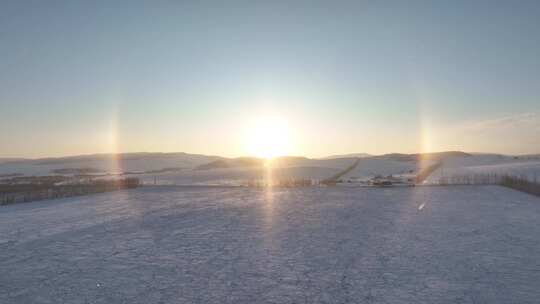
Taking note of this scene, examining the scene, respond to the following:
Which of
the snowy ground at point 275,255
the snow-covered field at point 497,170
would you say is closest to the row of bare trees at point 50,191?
the snowy ground at point 275,255

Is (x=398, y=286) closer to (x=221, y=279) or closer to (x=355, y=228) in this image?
(x=221, y=279)

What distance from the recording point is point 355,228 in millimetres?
12492

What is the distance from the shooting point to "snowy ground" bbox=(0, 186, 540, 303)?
22.2 feet

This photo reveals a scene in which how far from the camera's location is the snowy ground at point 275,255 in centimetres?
677

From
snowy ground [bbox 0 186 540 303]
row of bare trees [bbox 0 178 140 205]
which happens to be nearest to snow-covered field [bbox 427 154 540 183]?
snowy ground [bbox 0 186 540 303]

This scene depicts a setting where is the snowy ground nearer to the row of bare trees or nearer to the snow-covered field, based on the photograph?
the row of bare trees

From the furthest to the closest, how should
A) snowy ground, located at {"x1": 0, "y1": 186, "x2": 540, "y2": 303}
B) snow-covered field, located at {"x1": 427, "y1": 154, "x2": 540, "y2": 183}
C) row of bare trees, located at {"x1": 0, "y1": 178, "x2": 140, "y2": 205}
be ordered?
1. snow-covered field, located at {"x1": 427, "y1": 154, "x2": 540, "y2": 183}
2. row of bare trees, located at {"x1": 0, "y1": 178, "x2": 140, "y2": 205}
3. snowy ground, located at {"x1": 0, "y1": 186, "x2": 540, "y2": 303}

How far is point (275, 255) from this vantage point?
9312 mm

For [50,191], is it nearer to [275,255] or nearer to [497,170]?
[275,255]

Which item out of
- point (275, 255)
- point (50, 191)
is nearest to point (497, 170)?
point (275, 255)

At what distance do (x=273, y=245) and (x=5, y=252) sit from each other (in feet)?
23.3

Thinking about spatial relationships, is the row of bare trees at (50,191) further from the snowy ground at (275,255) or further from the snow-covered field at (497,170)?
the snow-covered field at (497,170)

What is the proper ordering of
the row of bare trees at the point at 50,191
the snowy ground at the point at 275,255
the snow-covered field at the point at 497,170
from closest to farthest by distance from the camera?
the snowy ground at the point at 275,255 → the row of bare trees at the point at 50,191 → the snow-covered field at the point at 497,170

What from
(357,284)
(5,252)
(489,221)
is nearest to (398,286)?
(357,284)
